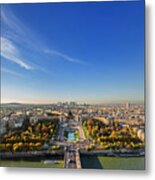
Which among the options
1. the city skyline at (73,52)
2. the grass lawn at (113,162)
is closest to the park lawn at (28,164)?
the grass lawn at (113,162)

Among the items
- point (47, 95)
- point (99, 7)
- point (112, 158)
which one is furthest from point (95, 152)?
point (99, 7)

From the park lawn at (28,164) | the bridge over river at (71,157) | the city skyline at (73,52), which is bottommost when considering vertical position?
the park lawn at (28,164)

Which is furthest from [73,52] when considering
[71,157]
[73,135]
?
[71,157]

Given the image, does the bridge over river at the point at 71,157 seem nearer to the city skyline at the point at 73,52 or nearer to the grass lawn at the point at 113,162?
the grass lawn at the point at 113,162

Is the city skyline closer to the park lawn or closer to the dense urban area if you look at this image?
the dense urban area

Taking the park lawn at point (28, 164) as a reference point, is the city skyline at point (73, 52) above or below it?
above

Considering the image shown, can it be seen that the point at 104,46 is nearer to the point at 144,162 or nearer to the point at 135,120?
the point at 135,120

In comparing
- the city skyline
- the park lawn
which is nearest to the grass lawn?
the park lawn
